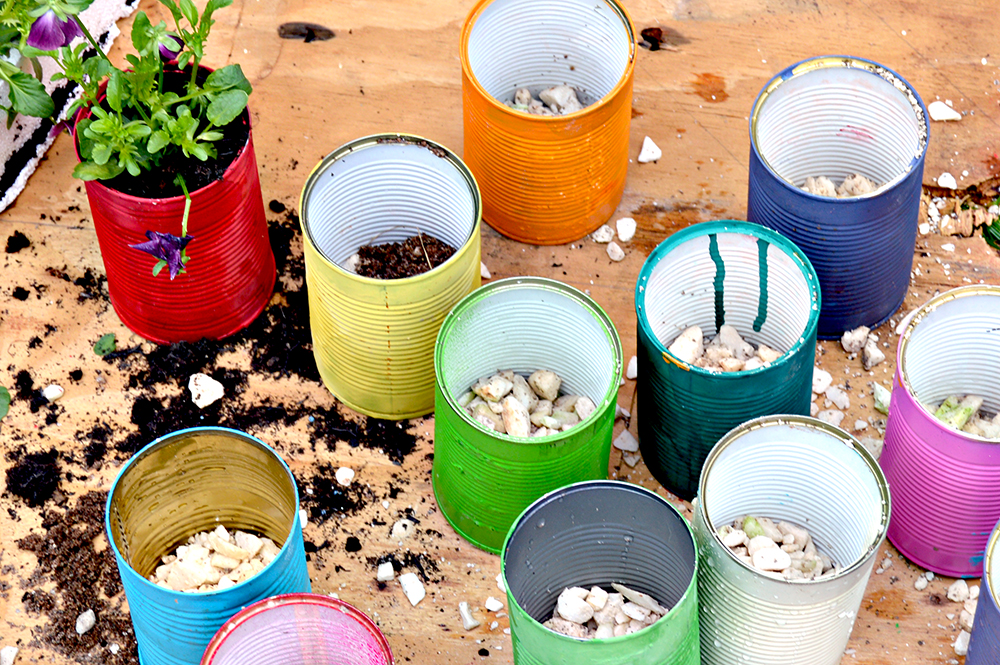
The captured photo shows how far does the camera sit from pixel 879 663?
2.59m

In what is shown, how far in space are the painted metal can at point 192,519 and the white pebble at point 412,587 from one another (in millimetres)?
223

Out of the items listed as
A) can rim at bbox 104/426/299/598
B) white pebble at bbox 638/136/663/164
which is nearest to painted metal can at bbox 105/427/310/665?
can rim at bbox 104/426/299/598

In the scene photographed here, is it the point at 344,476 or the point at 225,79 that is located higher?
the point at 225,79

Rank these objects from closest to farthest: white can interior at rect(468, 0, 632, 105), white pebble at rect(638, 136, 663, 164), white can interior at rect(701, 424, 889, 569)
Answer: white can interior at rect(701, 424, 889, 569) < white can interior at rect(468, 0, 632, 105) < white pebble at rect(638, 136, 663, 164)

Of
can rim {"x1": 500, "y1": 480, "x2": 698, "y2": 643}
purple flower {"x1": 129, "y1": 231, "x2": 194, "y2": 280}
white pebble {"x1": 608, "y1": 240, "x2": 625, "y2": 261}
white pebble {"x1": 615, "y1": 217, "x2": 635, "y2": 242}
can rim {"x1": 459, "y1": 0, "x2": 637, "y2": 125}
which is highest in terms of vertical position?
can rim {"x1": 459, "y1": 0, "x2": 637, "y2": 125}

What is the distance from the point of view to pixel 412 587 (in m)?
2.68

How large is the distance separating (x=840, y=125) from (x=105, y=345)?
174 cm

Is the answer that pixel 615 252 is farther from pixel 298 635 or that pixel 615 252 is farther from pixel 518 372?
pixel 298 635

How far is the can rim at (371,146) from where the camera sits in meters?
2.66

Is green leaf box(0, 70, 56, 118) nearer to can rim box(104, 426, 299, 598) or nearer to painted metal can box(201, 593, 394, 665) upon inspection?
can rim box(104, 426, 299, 598)

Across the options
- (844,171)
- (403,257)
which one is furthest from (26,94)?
(844,171)

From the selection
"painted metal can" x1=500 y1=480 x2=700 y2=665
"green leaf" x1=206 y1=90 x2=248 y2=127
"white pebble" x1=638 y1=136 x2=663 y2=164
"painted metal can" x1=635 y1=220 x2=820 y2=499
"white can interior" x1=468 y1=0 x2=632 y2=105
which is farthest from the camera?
"white pebble" x1=638 y1=136 x2=663 y2=164

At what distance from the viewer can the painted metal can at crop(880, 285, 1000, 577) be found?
2512 millimetres

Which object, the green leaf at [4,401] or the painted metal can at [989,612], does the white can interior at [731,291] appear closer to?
the painted metal can at [989,612]
